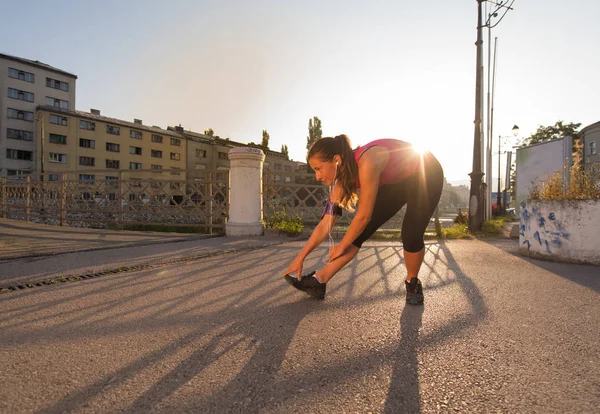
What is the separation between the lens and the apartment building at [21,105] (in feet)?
135

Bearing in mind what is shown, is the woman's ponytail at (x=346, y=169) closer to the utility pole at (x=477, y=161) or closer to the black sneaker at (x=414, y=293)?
the black sneaker at (x=414, y=293)

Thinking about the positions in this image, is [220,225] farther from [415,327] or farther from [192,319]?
[415,327]

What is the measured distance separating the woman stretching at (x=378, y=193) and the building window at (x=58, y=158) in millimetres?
50271

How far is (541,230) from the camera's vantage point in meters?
4.85

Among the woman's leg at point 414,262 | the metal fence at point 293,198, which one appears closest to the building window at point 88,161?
the metal fence at point 293,198

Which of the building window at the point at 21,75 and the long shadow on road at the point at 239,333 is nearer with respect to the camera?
the long shadow on road at the point at 239,333

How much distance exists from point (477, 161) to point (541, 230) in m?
5.07

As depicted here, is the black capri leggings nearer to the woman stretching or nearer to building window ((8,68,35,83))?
the woman stretching

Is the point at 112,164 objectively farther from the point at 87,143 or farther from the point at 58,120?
the point at 58,120

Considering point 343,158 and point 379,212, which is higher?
point 343,158

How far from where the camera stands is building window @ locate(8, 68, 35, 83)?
4233 cm

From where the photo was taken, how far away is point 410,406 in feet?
4.00

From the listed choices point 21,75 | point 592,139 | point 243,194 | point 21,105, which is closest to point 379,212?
point 243,194

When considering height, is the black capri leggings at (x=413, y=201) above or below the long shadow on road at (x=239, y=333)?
above
